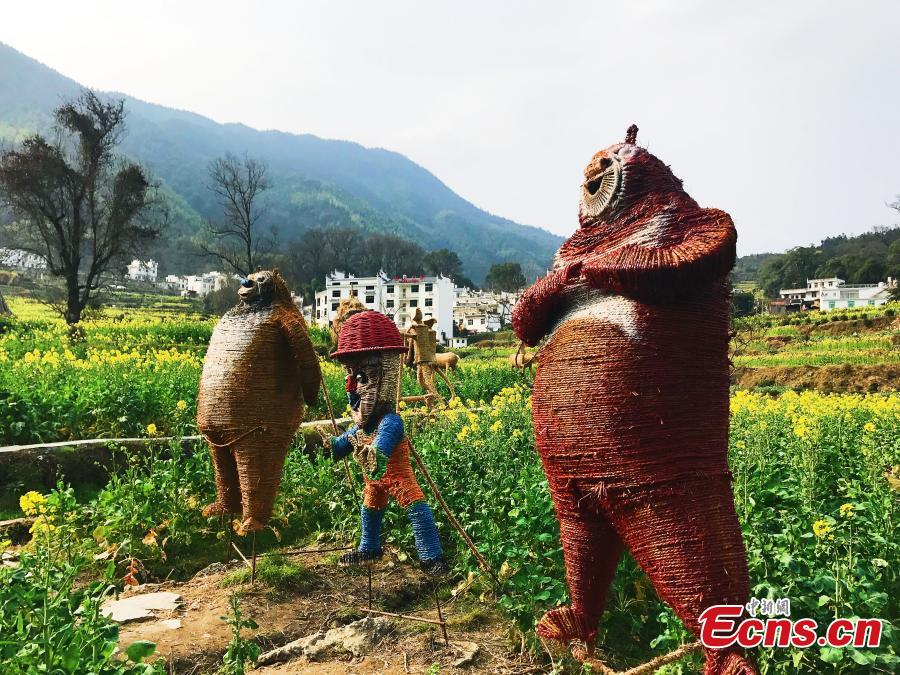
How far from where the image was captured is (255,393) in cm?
456

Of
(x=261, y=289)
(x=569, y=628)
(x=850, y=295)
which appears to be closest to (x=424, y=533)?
(x=569, y=628)

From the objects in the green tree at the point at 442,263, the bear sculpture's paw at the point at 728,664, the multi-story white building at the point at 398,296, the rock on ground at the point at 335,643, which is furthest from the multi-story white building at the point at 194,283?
the bear sculpture's paw at the point at 728,664

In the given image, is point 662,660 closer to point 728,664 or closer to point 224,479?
point 728,664

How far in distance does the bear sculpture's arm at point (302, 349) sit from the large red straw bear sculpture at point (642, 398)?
236cm

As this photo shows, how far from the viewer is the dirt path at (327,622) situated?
3.45 m

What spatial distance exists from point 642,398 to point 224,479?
3522 millimetres

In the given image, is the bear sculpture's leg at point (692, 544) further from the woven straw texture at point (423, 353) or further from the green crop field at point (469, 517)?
Answer: the woven straw texture at point (423, 353)

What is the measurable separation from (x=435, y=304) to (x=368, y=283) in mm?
6528

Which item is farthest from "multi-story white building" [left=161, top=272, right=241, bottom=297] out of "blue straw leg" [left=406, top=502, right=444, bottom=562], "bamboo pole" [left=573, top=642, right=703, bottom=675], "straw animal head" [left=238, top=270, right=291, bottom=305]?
"bamboo pole" [left=573, top=642, right=703, bottom=675]

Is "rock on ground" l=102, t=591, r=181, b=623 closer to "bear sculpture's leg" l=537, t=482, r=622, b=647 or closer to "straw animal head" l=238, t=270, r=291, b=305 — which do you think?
"straw animal head" l=238, t=270, r=291, b=305

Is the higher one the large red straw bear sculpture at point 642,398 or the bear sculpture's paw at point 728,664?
the large red straw bear sculpture at point 642,398

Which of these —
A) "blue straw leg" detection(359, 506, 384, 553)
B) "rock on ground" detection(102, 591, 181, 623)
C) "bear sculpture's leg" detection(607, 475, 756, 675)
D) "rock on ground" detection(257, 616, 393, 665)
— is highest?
"bear sculpture's leg" detection(607, 475, 756, 675)

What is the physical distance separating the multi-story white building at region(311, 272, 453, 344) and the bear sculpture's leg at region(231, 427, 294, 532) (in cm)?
4554

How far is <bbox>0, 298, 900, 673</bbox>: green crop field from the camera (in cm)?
284
